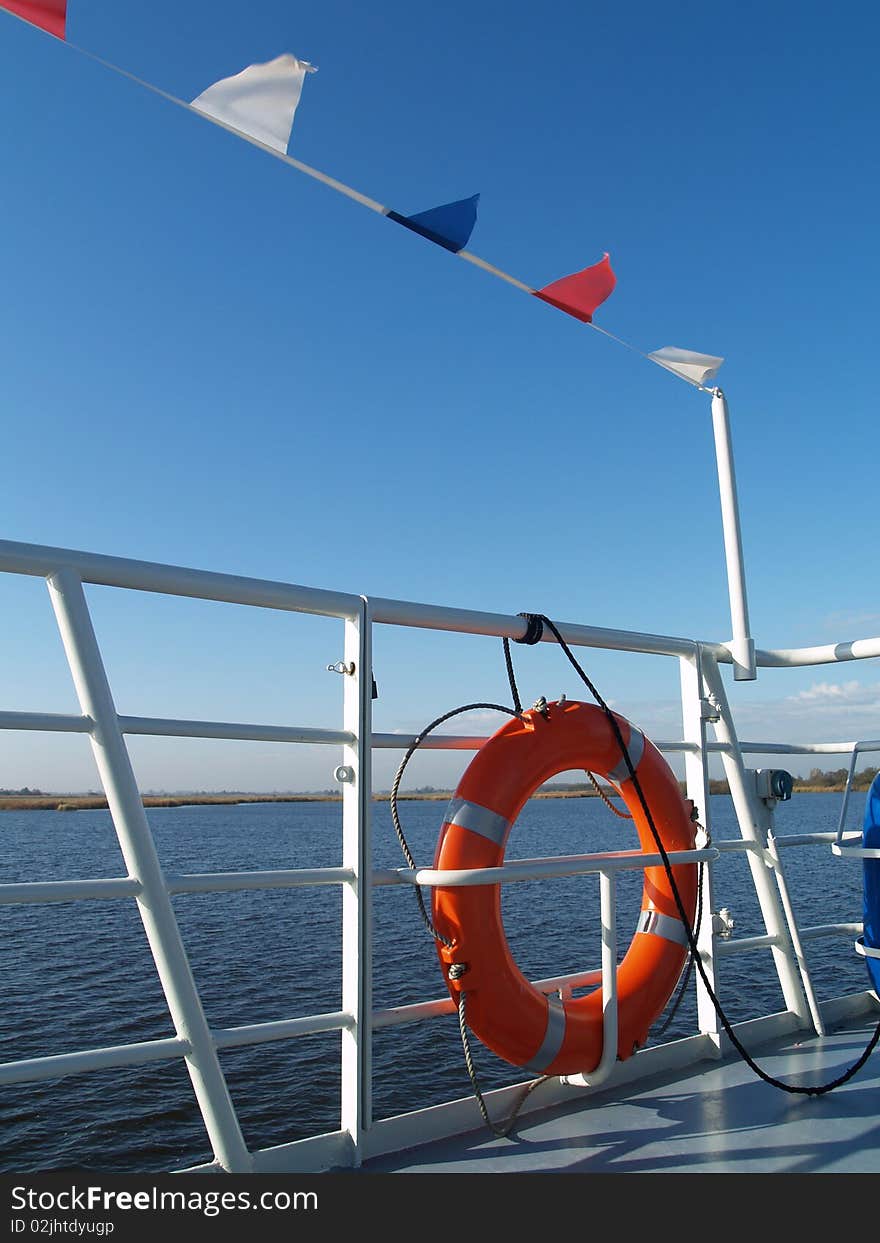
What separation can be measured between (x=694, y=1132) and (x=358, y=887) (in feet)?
2.84

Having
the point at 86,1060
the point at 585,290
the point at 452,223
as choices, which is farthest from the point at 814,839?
the point at 86,1060

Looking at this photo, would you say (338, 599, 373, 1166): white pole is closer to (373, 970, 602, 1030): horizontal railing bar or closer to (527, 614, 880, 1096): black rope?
(373, 970, 602, 1030): horizontal railing bar

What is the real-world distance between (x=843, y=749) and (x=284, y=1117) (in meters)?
3.19

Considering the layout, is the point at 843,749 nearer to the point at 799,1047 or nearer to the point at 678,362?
the point at 799,1047

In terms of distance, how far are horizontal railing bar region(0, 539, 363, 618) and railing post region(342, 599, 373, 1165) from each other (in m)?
0.08

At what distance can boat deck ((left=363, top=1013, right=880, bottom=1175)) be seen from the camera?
66.5 inches

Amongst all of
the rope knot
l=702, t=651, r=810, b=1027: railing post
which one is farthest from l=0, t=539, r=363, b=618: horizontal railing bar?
l=702, t=651, r=810, b=1027: railing post

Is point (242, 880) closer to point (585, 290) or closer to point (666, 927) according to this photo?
point (666, 927)

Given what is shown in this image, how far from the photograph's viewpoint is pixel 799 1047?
2488mm

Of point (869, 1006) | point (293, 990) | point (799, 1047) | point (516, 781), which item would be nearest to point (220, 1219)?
point (516, 781)

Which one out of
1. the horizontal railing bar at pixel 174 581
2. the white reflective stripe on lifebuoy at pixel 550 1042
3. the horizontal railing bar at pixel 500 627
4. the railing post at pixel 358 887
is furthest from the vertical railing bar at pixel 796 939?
the horizontal railing bar at pixel 174 581

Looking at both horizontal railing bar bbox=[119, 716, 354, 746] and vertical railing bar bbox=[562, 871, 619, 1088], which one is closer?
horizontal railing bar bbox=[119, 716, 354, 746]

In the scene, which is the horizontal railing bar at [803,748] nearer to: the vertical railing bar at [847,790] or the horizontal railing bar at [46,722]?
the vertical railing bar at [847,790]

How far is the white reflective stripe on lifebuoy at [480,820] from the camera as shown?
188 centimetres
